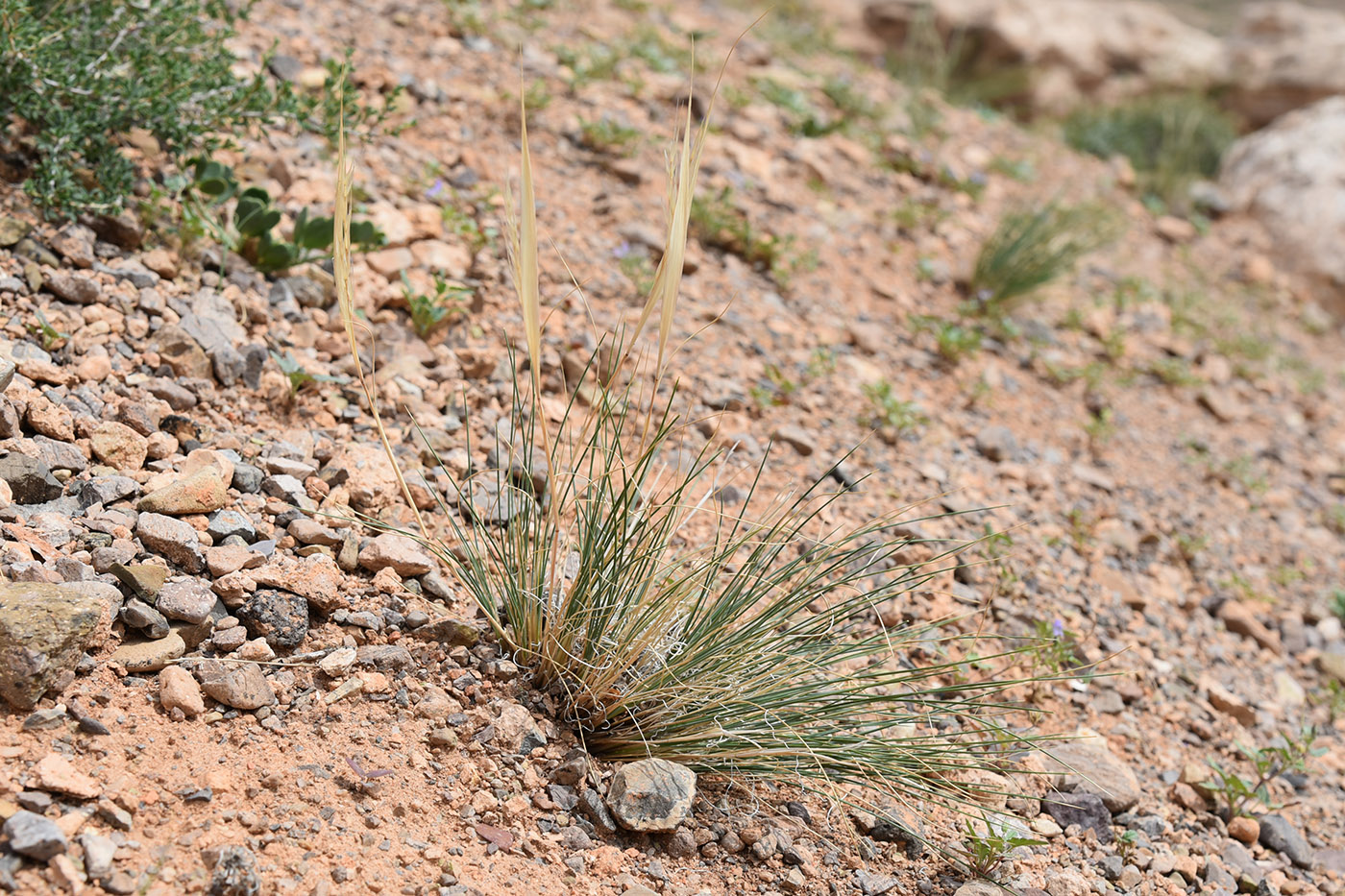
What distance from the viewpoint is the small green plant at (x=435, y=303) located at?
9.47 feet

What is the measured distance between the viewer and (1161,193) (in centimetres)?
595

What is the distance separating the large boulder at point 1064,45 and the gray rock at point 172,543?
5.97 m

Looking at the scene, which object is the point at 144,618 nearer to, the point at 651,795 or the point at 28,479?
the point at 28,479

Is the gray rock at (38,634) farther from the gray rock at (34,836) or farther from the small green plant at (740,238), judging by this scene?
the small green plant at (740,238)

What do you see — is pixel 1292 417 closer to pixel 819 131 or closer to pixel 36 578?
pixel 819 131

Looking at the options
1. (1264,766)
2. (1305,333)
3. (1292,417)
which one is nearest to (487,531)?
(1264,766)

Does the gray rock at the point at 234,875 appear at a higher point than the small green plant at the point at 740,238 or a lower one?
lower

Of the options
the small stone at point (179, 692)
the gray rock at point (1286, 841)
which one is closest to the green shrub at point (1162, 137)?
the gray rock at point (1286, 841)

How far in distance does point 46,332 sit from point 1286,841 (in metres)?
3.13

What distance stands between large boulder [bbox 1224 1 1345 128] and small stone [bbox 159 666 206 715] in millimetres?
7492

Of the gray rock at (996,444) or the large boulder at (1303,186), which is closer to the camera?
the gray rock at (996,444)

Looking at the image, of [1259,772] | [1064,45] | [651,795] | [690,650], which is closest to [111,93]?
[690,650]

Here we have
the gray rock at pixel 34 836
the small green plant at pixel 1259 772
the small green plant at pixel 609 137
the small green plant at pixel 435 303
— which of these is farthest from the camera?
the small green plant at pixel 609 137

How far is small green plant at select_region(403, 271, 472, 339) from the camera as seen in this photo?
2.89 m
